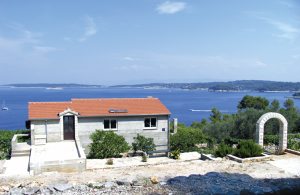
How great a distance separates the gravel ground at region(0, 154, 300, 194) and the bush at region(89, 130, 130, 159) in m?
6.16

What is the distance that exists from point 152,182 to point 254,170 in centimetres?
602

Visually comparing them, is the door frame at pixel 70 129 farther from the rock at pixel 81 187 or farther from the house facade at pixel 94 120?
the rock at pixel 81 187

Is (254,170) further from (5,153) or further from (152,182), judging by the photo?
(5,153)

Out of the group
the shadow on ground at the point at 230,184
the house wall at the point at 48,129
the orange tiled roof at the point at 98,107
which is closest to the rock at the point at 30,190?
the shadow on ground at the point at 230,184

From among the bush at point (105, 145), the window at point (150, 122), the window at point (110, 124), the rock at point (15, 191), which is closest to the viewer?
the rock at point (15, 191)

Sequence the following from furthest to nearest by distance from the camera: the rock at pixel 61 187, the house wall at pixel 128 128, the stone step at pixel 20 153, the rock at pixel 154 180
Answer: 1. the house wall at pixel 128 128
2. the stone step at pixel 20 153
3. the rock at pixel 154 180
4. the rock at pixel 61 187

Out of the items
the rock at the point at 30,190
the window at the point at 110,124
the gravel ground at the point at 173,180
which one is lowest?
the gravel ground at the point at 173,180

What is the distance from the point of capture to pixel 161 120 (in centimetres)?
2980

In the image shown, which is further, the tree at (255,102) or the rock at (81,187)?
the tree at (255,102)

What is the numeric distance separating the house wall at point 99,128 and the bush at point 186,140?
0.81m

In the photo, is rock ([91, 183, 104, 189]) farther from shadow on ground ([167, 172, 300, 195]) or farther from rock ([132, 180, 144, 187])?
shadow on ground ([167, 172, 300, 195])

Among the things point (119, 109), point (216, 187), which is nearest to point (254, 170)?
point (216, 187)

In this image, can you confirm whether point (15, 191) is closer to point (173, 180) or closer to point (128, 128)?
point (173, 180)

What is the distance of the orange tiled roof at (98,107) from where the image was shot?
88.9ft
